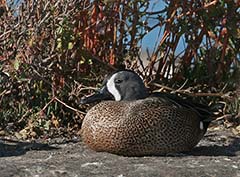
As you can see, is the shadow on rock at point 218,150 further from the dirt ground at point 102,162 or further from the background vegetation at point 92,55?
the background vegetation at point 92,55

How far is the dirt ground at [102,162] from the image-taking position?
15.9ft

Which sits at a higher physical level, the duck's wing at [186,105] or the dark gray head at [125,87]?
the dark gray head at [125,87]

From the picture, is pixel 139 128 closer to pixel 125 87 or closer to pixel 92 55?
pixel 125 87

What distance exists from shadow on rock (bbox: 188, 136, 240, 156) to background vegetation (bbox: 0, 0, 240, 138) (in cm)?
71

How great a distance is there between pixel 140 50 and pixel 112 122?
152 cm

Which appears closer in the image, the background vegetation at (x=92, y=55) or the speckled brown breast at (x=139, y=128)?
the speckled brown breast at (x=139, y=128)

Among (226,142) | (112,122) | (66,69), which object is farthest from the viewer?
(66,69)

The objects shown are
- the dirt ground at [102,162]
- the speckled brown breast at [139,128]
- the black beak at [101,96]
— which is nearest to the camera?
the dirt ground at [102,162]

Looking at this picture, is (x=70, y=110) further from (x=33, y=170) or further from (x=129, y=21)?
(x=33, y=170)

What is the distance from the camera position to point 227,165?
5.12 m

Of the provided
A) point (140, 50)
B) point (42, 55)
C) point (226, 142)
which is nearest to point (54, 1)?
point (42, 55)

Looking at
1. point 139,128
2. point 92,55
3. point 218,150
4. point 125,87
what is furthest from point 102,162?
point 92,55

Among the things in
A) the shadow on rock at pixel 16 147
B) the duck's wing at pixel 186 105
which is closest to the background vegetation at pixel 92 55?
the shadow on rock at pixel 16 147

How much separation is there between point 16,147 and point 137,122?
971 mm
